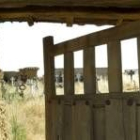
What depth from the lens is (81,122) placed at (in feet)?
14.3

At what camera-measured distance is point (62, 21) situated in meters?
4.73

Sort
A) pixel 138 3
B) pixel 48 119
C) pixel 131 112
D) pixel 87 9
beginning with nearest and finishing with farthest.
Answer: pixel 131 112
pixel 138 3
pixel 87 9
pixel 48 119

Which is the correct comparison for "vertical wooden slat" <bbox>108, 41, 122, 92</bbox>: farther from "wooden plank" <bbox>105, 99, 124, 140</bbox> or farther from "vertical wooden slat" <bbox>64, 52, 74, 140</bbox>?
"vertical wooden slat" <bbox>64, 52, 74, 140</bbox>

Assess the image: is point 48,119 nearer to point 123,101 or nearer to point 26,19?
point 26,19

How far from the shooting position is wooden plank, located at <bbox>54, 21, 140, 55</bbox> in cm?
377

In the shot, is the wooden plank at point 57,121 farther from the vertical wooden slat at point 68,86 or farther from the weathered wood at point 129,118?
the weathered wood at point 129,118

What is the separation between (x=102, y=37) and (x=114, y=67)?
0.26 metres

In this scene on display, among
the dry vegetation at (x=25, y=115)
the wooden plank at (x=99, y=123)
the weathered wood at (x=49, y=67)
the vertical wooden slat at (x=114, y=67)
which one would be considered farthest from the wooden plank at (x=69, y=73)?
the dry vegetation at (x=25, y=115)

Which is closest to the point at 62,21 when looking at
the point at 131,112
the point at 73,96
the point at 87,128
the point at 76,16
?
the point at 76,16

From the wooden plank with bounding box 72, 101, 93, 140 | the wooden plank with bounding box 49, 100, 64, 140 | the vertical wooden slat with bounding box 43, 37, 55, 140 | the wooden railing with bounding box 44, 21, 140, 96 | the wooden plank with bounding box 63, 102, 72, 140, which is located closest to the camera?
the wooden railing with bounding box 44, 21, 140, 96

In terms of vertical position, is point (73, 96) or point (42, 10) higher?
point (42, 10)

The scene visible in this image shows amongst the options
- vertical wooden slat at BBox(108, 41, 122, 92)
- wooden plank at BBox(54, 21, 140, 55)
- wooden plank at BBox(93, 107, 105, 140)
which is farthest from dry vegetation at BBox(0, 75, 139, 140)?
vertical wooden slat at BBox(108, 41, 122, 92)

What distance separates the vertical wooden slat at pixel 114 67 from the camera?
13.0ft

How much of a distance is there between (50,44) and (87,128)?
1222 mm
